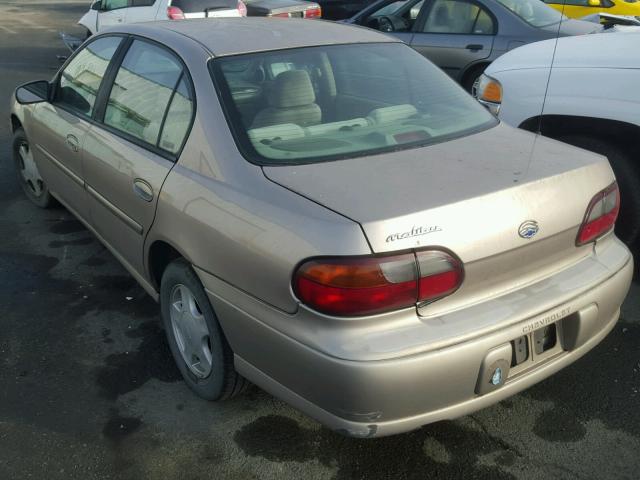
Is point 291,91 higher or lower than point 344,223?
higher

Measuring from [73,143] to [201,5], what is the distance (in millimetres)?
6153

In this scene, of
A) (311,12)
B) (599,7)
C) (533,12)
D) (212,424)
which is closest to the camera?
(212,424)

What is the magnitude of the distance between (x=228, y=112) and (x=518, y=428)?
175 cm

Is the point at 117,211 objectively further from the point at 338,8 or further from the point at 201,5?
the point at 338,8

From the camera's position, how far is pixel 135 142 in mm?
3174

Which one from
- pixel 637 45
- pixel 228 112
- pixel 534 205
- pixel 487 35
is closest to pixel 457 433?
pixel 534 205

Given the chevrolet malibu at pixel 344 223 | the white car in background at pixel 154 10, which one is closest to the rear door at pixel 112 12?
the white car in background at pixel 154 10

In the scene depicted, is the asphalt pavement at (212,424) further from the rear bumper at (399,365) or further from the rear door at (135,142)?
the rear door at (135,142)

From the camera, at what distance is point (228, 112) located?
2.73 meters

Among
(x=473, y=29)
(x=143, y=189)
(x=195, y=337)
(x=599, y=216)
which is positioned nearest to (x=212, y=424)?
(x=195, y=337)

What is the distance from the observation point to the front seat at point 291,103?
9.23ft

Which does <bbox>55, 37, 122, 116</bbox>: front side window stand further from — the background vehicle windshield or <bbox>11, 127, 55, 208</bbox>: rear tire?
the background vehicle windshield

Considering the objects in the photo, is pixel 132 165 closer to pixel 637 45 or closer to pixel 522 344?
pixel 522 344

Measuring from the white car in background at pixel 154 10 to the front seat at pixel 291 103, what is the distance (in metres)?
6.26
